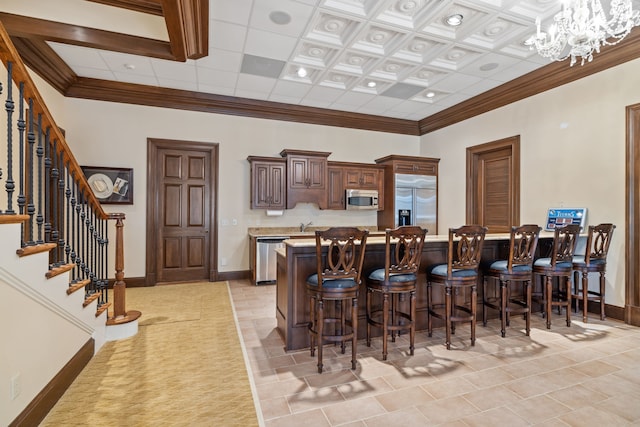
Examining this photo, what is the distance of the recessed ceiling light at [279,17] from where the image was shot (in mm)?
3320

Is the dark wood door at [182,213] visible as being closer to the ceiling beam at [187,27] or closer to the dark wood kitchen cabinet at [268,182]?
the dark wood kitchen cabinet at [268,182]

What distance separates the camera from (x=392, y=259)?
127 inches

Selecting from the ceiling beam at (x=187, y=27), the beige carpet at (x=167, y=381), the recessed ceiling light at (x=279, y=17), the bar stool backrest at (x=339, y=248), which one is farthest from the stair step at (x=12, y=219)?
the recessed ceiling light at (x=279, y=17)

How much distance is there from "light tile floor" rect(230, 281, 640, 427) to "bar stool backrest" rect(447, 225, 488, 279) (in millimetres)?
759

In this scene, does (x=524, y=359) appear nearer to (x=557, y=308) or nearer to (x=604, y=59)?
(x=557, y=308)

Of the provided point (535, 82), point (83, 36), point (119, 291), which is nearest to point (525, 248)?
point (535, 82)

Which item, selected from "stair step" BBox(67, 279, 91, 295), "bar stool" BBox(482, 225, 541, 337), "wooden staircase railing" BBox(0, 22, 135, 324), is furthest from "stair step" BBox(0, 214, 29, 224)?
"bar stool" BBox(482, 225, 541, 337)

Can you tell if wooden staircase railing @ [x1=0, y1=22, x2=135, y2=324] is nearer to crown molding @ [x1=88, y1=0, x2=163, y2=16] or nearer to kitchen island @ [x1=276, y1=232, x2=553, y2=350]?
crown molding @ [x1=88, y1=0, x2=163, y2=16]

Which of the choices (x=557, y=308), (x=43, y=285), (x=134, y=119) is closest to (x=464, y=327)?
(x=557, y=308)

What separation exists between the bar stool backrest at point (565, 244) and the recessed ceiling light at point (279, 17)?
366 centimetres

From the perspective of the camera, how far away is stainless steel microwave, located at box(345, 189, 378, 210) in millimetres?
6199

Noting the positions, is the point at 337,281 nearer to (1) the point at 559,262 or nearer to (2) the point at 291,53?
(1) the point at 559,262

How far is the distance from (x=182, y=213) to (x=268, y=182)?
1.57 m

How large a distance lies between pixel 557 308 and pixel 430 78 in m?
3.66
